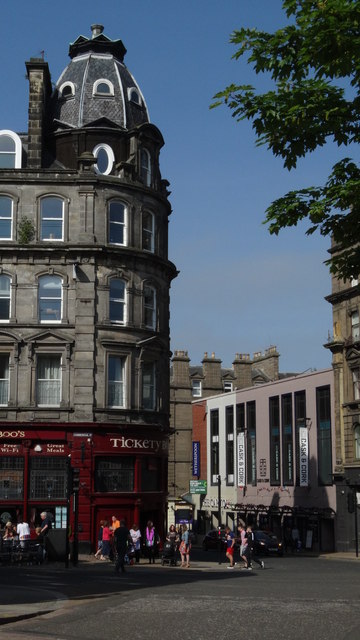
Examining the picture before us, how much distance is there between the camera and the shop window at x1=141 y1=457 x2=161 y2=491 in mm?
42094

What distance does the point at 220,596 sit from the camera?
22.0 metres

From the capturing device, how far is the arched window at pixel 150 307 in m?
43.8

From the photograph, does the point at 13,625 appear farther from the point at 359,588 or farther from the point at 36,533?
the point at 36,533

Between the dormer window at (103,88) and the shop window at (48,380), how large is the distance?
13.1 metres

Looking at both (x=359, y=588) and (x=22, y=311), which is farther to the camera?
(x=22, y=311)

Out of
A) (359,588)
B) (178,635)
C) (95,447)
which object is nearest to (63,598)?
(178,635)

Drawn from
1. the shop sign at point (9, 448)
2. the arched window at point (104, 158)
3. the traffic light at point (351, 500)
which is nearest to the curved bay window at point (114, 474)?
the shop sign at point (9, 448)

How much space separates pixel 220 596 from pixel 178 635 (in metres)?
6.75

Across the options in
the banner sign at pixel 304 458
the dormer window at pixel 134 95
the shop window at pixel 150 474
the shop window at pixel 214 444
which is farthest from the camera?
the shop window at pixel 214 444

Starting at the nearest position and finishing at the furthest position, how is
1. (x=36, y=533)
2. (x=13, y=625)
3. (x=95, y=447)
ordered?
(x=13, y=625)
(x=36, y=533)
(x=95, y=447)

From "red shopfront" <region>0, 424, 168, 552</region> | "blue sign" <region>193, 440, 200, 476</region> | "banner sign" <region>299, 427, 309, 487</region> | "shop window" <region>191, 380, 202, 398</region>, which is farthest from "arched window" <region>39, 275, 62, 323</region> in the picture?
"shop window" <region>191, 380, 202, 398</region>

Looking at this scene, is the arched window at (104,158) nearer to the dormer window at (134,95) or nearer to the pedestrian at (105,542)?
the dormer window at (134,95)


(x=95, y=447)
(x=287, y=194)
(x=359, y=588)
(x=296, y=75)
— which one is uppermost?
(x=296, y=75)

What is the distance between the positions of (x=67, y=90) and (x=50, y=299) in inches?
440
